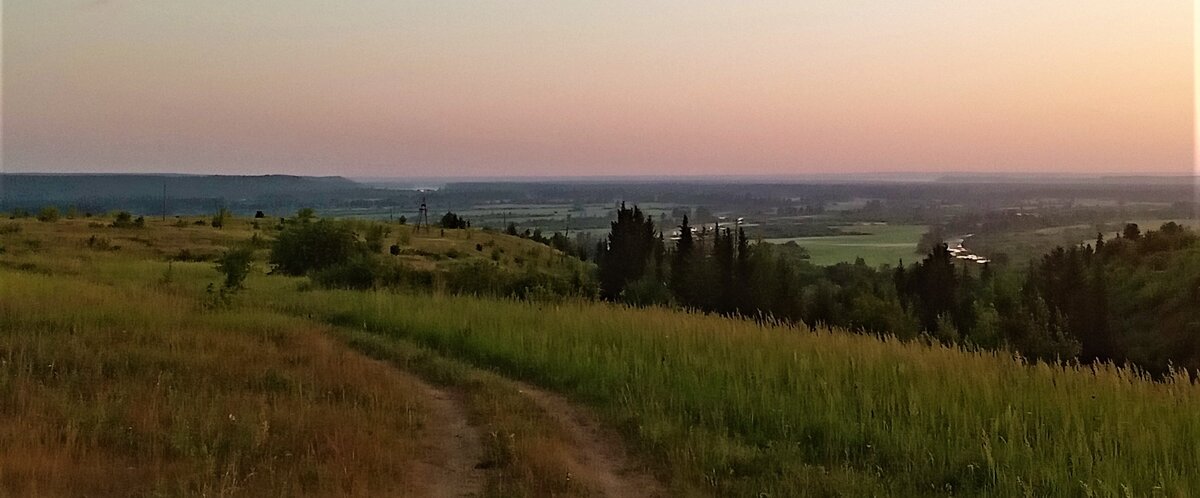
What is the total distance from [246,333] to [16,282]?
34.8ft

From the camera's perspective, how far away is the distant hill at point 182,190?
117 meters

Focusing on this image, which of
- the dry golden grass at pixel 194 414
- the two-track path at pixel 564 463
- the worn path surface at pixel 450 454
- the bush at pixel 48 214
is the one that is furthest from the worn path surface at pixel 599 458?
the bush at pixel 48 214

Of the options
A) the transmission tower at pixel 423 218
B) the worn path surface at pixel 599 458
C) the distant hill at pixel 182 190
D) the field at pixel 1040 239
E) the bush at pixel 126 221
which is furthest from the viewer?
the distant hill at pixel 182 190

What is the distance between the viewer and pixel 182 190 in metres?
134

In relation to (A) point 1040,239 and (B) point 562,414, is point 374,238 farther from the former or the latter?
(A) point 1040,239

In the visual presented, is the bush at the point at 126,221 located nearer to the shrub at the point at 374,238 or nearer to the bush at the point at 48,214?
the bush at the point at 48,214

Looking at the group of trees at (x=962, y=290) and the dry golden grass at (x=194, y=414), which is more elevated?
the dry golden grass at (x=194, y=414)

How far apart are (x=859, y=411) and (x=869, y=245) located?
92262 mm

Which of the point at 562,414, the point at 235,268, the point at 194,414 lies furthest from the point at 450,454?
the point at 235,268

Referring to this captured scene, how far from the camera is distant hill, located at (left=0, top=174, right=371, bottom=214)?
384 feet

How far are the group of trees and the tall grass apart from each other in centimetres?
2895

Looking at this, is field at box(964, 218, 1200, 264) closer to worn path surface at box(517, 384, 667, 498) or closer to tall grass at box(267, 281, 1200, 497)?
tall grass at box(267, 281, 1200, 497)

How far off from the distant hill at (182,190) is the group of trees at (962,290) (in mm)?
59572

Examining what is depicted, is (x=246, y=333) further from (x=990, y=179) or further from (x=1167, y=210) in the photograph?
(x=990, y=179)
